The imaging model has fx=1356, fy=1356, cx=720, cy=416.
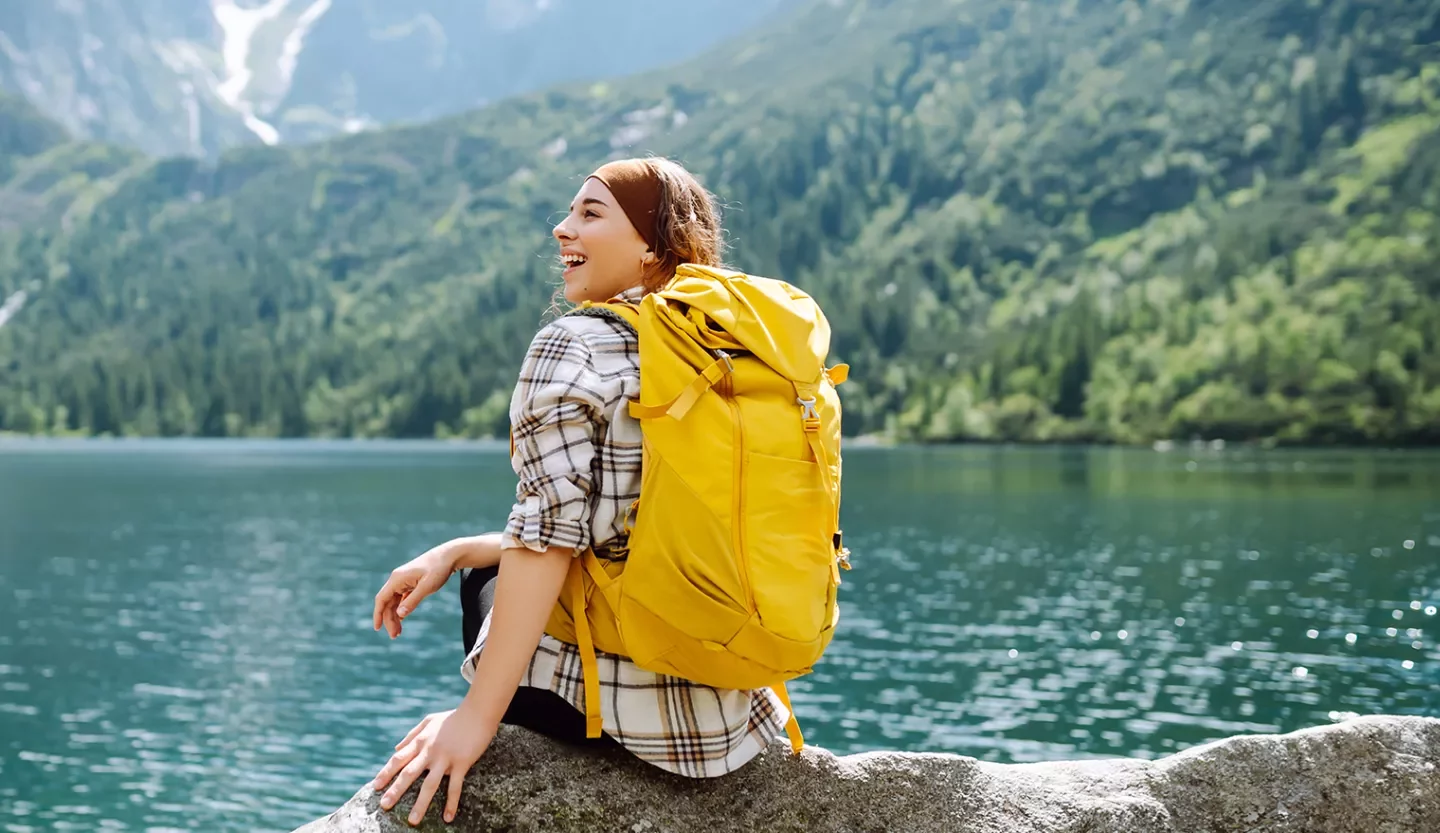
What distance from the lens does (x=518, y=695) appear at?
452 cm

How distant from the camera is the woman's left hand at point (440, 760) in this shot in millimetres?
4016

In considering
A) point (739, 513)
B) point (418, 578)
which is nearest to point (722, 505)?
point (739, 513)

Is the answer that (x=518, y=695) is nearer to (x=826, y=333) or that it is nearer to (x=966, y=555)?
(x=826, y=333)

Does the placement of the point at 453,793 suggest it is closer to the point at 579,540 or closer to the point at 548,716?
the point at 548,716

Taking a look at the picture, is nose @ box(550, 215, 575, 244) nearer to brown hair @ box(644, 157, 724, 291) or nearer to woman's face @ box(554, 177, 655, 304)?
woman's face @ box(554, 177, 655, 304)

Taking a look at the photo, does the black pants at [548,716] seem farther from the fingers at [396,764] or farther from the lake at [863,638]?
the lake at [863,638]

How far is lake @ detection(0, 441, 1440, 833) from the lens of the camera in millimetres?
30828

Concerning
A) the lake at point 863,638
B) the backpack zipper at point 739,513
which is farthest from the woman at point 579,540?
the lake at point 863,638

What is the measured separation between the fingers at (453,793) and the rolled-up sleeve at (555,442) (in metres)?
0.70

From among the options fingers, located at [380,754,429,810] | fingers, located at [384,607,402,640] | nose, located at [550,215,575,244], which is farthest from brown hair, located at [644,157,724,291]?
fingers, located at [380,754,429,810]

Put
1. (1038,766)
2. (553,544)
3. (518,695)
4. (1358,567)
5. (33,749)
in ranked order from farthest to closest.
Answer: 1. (1358,567)
2. (33,749)
3. (1038,766)
4. (518,695)
5. (553,544)

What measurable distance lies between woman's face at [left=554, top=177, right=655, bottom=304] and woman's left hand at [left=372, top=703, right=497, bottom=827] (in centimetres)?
154

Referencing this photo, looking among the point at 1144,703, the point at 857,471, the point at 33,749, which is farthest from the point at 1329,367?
the point at 33,749

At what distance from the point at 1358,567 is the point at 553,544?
208ft
